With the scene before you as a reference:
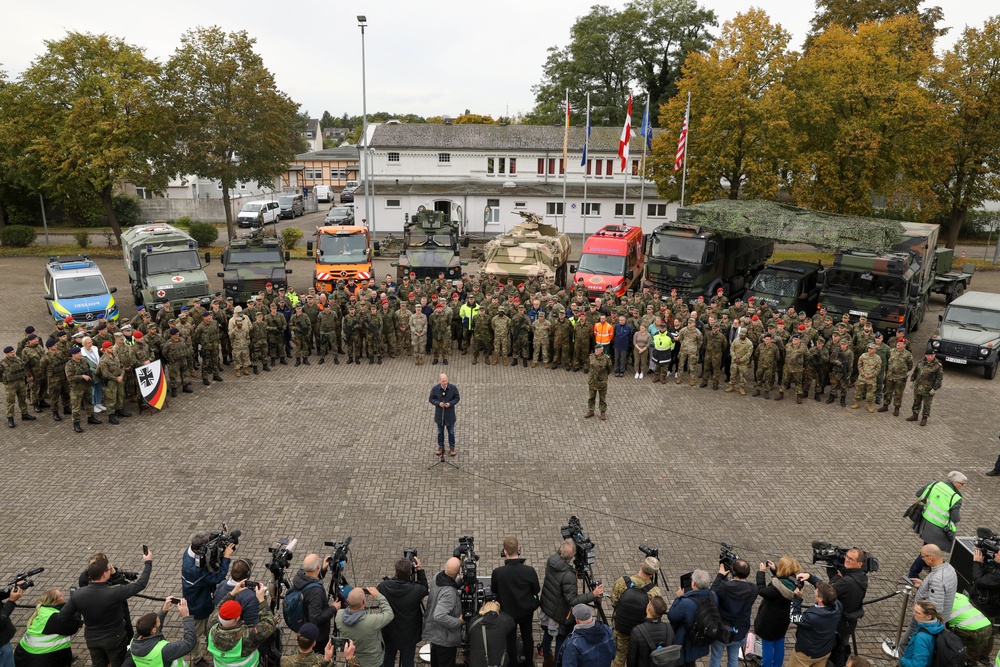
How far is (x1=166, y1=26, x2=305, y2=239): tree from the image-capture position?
30797 millimetres

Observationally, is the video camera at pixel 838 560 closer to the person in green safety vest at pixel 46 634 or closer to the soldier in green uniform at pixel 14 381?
the person in green safety vest at pixel 46 634

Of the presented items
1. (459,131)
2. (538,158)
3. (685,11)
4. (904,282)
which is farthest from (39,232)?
(685,11)

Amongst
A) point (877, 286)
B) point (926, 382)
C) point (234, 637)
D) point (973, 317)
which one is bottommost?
point (234, 637)

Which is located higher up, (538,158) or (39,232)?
(538,158)

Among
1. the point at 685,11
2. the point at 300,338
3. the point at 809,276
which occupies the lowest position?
the point at 300,338

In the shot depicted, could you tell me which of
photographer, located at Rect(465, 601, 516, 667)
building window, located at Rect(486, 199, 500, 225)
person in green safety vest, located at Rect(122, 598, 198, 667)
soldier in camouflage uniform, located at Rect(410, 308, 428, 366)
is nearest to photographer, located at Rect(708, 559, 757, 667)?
photographer, located at Rect(465, 601, 516, 667)

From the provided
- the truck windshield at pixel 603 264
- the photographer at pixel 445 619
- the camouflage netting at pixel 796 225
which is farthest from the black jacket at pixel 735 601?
the truck windshield at pixel 603 264

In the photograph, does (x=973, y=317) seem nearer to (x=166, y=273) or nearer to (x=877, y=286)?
(x=877, y=286)

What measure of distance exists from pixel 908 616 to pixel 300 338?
1380 cm

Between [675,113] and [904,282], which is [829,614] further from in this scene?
[675,113]

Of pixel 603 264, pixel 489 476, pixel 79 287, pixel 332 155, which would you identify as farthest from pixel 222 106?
pixel 332 155

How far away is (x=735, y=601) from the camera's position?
670cm

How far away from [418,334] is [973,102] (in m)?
26.6

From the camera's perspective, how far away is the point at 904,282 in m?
18.8
